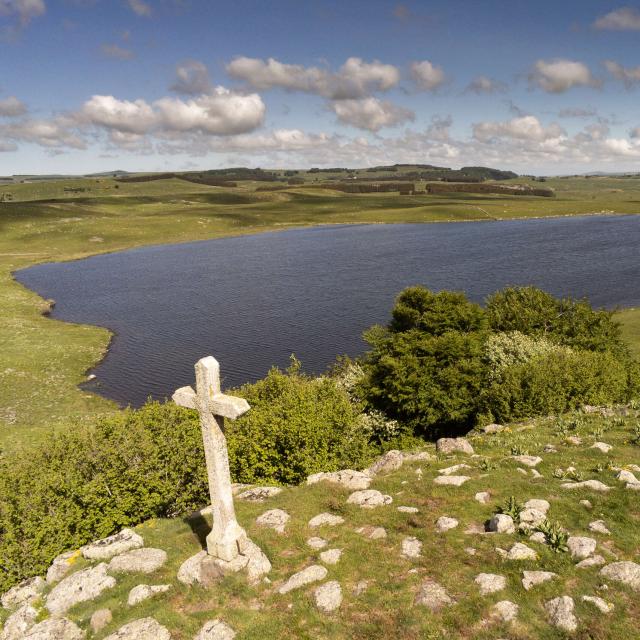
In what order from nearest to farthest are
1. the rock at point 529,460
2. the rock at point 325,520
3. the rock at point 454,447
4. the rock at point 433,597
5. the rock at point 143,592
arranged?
1. the rock at point 433,597
2. the rock at point 143,592
3. the rock at point 325,520
4. the rock at point 529,460
5. the rock at point 454,447

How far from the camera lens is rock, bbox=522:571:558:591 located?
1442cm

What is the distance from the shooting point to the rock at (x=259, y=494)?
22781 millimetres

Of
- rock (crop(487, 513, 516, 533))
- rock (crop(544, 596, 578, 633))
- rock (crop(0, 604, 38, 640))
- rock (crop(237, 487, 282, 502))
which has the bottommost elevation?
rock (crop(237, 487, 282, 502))

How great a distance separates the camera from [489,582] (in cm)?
1473

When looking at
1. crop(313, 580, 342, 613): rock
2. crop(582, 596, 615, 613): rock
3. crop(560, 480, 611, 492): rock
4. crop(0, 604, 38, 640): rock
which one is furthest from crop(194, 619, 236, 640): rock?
crop(560, 480, 611, 492): rock

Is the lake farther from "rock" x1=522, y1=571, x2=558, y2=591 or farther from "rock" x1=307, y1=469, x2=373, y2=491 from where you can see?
"rock" x1=522, y1=571, x2=558, y2=591

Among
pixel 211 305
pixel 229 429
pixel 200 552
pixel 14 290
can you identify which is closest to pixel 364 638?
pixel 200 552

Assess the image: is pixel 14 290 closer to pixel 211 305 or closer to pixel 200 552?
pixel 211 305

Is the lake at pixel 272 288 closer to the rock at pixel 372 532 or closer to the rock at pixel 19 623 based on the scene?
the rock at pixel 19 623

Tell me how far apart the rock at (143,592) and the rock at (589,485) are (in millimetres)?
16490

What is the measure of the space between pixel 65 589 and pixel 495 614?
14.5m

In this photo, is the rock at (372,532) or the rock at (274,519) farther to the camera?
the rock at (274,519)

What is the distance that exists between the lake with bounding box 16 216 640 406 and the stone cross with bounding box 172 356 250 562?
1837 inches

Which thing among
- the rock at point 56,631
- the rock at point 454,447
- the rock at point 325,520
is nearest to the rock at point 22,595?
the rock at point 56,631
